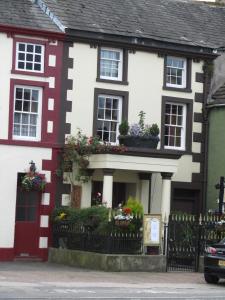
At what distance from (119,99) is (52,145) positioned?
3180 millimetres

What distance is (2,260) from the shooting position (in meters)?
26.9

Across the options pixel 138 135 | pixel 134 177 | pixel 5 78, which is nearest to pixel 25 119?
pixel 5 78

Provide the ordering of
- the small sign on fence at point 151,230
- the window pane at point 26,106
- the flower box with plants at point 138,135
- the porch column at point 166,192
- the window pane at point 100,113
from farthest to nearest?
the window pane at point 100,113
the porch column at point 166,192
the window pane at point 26,106
the flower box with plants at point 138,135
the small sign on fence at point 151,230

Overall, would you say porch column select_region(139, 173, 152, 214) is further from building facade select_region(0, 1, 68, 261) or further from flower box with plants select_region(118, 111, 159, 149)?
building facade select_region(0, 1, 68, 261)

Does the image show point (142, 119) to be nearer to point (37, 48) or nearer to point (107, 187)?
point (107, 187)

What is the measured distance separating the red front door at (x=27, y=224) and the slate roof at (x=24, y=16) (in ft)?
18.1

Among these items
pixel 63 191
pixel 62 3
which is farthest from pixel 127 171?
pixel 62 3

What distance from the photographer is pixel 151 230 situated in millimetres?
25234

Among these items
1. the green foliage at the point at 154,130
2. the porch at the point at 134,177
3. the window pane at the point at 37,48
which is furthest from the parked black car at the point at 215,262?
the window pane at the point at 37,48

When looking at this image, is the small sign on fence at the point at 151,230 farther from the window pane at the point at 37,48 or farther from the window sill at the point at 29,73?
the window pane at the point at 37,48

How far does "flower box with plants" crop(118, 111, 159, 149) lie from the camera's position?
89.5ft

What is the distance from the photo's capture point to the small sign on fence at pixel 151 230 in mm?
25109

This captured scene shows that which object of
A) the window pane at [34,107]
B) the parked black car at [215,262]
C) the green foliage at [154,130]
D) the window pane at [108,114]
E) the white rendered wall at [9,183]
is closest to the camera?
the parked black car at [215,262]

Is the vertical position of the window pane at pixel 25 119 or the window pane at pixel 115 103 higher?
the window pane at pixel 115 103
